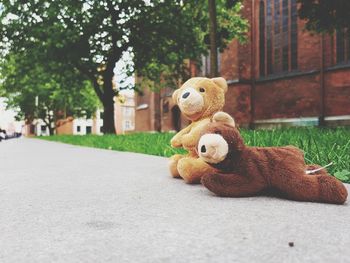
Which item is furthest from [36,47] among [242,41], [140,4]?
[242,41]

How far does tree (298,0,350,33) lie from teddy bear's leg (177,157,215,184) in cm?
808

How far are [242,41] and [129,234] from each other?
63.3 ft

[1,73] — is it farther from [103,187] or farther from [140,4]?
[103,187]

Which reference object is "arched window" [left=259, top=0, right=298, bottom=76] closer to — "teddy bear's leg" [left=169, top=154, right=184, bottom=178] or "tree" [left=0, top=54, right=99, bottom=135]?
"tree" [left=0, top=54, right=99, bottom=135]

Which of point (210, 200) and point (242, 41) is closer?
point (210, 200)

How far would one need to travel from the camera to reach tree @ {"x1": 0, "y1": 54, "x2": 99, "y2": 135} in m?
21.4

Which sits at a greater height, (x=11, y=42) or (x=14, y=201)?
(x=11, y=42)

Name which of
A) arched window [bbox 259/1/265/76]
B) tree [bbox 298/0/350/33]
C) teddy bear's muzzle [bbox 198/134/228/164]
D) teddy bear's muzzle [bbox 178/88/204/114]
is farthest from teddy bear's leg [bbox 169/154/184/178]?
arched window [bbox 259/1/265/76]

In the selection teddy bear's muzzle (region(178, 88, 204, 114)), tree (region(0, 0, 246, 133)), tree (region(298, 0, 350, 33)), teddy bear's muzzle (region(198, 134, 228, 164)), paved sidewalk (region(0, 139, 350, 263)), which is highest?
tree (region(0, 0, 246, 133))

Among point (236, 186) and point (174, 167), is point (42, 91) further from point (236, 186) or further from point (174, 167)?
point (236, 186)

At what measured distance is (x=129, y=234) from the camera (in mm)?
2189

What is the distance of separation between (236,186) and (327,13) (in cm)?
929

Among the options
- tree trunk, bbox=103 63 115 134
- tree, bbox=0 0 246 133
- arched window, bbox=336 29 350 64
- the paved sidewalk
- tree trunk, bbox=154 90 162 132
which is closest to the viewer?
the paved sidewalk

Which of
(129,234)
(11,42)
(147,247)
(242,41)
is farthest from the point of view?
(242,41)
